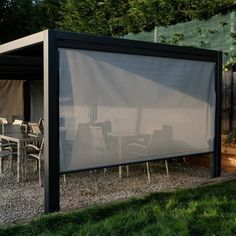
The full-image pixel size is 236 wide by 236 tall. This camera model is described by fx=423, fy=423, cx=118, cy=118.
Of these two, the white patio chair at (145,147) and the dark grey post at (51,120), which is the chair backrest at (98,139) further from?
the dark grey post at (51,120)

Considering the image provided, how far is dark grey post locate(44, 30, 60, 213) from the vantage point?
4707mm

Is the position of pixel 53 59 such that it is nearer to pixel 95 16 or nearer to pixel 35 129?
pixel 35 129

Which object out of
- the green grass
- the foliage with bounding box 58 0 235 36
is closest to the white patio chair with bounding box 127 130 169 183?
the green grass

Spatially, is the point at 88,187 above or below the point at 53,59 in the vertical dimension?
below

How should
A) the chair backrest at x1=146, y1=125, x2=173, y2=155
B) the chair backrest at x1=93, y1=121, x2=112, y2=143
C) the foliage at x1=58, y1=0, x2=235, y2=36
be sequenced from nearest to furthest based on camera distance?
1. the chair backrest at x1=93, y1=121, x2=112, y2=143
2. the chair backrest at x1=146, y1=125, x2=173, y2=155
3. the foliage at x1=58, y1=0, x2=235, y2=36

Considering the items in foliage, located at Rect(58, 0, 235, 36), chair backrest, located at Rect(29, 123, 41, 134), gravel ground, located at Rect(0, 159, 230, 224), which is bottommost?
gravel ground, located at Rect(0, 159, 230, 224)

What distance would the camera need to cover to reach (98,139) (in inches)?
207

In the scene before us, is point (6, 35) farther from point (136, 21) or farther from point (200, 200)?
point (200, 200)

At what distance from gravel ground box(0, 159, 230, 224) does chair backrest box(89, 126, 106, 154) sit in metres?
0.67

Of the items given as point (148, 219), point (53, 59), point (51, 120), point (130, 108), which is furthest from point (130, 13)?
point (148, 219)

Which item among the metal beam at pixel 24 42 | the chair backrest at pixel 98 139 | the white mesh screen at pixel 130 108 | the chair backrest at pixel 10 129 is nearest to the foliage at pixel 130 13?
the white mesh screen at pixel 130 108

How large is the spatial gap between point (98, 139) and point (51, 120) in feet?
2.48

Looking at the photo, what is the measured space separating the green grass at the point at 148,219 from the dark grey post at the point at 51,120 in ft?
1.04

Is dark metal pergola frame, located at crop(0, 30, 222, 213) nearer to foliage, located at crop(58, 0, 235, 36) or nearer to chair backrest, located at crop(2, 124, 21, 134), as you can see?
chair backrest, located at crop(2, 124, 21, 134)
